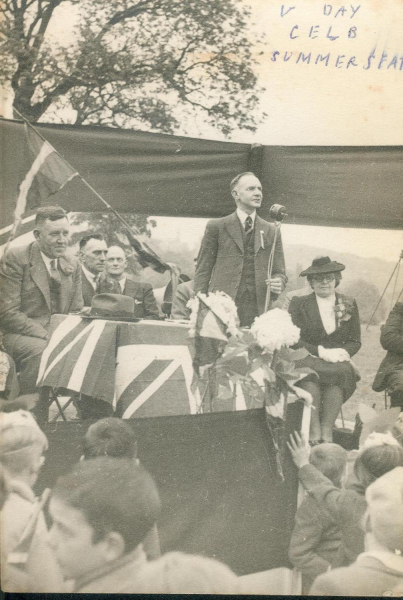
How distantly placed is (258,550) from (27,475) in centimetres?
149


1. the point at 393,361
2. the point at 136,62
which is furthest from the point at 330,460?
the point at 136,62

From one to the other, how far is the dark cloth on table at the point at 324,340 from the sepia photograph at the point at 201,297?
1 centimetres

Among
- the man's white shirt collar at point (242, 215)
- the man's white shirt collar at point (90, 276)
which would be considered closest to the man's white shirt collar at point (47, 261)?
the man's white shirt collar at point (90, 276)

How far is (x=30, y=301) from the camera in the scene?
425 centimetres

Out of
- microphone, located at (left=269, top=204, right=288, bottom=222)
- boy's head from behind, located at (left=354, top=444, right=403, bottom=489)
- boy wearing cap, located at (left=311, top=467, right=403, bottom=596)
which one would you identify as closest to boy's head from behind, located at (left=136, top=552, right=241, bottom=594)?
boy wearing cap, located at (left=311, top=467, right=403, bottom=596)

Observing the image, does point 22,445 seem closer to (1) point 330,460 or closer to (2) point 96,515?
(2) point 96,515

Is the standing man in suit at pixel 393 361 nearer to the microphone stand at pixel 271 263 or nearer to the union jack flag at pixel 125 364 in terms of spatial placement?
the microphone stand at pixel 271 263

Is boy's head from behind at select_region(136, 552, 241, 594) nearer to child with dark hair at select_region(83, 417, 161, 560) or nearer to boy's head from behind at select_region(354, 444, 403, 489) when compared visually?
child with dark hair at select_region(83, 417, 161, 560)

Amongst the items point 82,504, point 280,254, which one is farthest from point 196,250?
point 82,504

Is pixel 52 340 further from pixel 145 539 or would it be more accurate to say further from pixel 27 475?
pixel 145 539

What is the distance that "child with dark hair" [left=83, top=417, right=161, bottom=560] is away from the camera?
13.7 ft

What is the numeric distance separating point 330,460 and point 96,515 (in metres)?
1.48

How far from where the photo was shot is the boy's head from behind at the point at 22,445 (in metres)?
4.14

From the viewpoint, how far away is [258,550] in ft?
14.0
